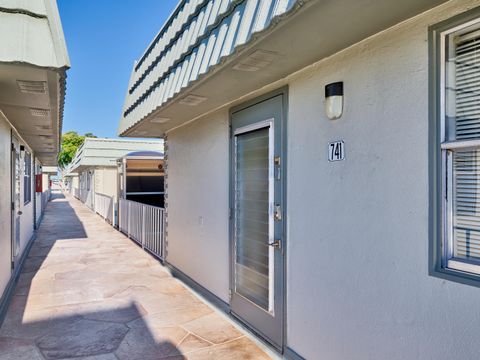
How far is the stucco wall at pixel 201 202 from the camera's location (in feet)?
14.6

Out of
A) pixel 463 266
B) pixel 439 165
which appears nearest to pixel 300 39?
pixel 439 165

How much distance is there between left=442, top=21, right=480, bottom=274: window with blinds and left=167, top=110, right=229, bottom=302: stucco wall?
271cm

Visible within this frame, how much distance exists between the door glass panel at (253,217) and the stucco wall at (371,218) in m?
0.42

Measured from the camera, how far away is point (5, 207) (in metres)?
5.09

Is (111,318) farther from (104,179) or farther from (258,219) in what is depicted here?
(104,179)

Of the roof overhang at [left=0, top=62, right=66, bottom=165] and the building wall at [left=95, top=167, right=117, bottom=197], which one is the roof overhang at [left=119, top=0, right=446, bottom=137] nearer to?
the roof overhang at [left=0, top=62, right=66, bottom=165]

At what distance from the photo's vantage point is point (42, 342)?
11.9 feet

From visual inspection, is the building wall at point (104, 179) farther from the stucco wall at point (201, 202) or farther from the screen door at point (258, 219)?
the screen door at point (258, 219)

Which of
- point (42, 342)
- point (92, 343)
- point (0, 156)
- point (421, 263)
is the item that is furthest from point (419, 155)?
point (0, 156)

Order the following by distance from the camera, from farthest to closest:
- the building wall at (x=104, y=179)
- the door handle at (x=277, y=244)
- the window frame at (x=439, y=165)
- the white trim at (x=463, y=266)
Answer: the building wall at (x=104, y=179)
the door handle at (x=277, y=244)
the window frame at (x=439, y=165)
the white trim at (x=463, y=266)

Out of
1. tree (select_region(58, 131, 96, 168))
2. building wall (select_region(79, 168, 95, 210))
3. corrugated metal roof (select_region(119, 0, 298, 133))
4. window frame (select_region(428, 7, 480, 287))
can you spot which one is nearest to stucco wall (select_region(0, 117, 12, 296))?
corrugated metal roof (select_region(119, 0, 298, 133))

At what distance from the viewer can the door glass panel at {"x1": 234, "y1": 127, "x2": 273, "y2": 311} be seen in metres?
3.54

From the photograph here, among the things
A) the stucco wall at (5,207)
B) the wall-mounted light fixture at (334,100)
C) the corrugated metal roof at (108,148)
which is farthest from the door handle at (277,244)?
the corrugated metal roof at (108,148)

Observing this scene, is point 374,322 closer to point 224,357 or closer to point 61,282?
point 224,357
